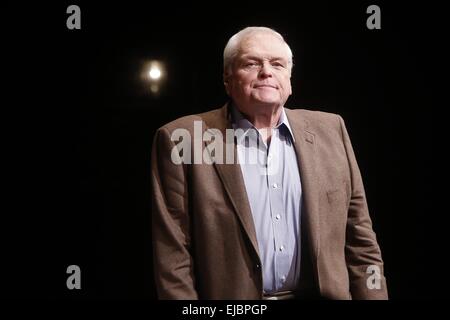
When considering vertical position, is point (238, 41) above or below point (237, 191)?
above

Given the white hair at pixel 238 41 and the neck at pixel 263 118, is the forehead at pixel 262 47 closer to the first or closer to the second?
the white hair at pixel 238 41

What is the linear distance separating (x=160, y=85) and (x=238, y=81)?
422mm

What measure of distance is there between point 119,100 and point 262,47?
623mm

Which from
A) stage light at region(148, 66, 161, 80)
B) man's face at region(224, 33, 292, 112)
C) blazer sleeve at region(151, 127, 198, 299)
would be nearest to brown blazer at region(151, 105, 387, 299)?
blazer sleeve at region(151, 127, 198, 299)

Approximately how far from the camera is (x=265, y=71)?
4.68 feet

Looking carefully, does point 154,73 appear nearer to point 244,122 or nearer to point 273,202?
point 244,122

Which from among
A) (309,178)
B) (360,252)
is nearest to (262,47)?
(309,178)

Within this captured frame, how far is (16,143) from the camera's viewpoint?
68.6 inches

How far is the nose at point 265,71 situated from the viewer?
143cm

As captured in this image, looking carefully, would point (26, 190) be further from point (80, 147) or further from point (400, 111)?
point (400, 111)

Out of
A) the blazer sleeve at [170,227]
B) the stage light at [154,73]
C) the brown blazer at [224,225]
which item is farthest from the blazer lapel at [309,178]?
the stage light at [154,73]

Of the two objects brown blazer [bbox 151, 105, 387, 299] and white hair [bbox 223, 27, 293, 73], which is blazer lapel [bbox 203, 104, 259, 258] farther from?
white hair [bbox 223, 27, 293, 73]

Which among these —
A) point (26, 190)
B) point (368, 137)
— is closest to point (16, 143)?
point (26, 190)

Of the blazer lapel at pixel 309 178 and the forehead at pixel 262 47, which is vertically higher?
the forehead at pixel 262 47
